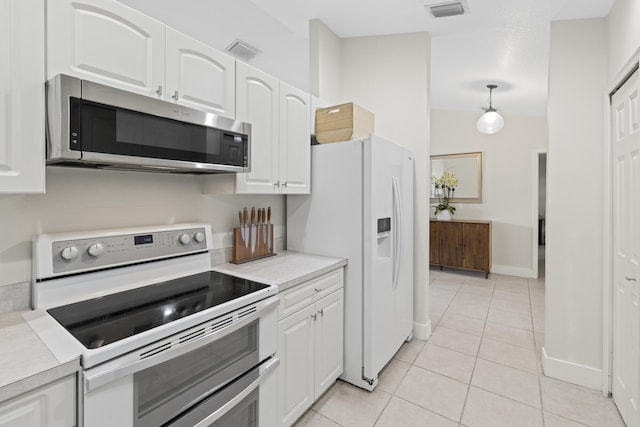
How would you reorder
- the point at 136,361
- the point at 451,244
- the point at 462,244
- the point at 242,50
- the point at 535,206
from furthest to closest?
the point at 451,244
the point at 462,244
the point at 535,206
the point at 242,50
the point at 136,361

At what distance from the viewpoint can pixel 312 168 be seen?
2.44 m

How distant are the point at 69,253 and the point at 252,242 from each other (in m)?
1.07

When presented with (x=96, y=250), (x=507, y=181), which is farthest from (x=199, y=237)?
(x=507, y=181)

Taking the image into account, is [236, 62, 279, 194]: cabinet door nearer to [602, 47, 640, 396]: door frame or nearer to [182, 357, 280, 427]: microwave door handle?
[182, 357, 280, 427]: microwave door handle

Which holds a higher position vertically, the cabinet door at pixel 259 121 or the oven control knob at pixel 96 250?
the cabinet door at pixel 259 121

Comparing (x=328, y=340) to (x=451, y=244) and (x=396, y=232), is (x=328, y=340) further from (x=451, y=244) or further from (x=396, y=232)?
(x=451, y=244)

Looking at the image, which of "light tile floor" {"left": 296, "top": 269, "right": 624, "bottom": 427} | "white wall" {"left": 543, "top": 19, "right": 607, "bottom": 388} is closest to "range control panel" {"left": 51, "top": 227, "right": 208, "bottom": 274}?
"light tile floor" {"left": 296, "top": 269, "right": 624, "bottom": 427}

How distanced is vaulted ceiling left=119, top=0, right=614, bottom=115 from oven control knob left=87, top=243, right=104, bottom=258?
1.33 meters

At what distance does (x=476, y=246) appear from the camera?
5023mm

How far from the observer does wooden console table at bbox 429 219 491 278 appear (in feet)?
16.4

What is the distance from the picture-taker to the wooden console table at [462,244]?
498 centimetres

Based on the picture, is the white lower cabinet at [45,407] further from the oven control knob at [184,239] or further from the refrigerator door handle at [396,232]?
the refrigerator door handle at [396,232]

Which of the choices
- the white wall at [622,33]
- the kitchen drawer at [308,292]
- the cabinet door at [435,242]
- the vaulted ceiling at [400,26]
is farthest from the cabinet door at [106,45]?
the cabinet door at [435,242]

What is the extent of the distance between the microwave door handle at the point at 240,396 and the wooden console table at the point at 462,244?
4.27 metres
